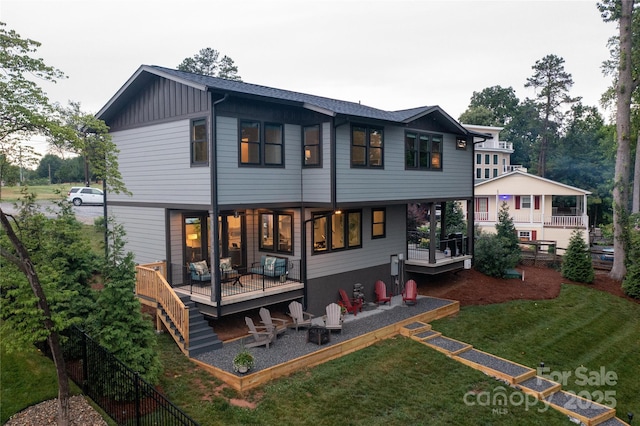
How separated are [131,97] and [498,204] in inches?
1230

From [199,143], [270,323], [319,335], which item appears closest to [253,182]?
[199,143]

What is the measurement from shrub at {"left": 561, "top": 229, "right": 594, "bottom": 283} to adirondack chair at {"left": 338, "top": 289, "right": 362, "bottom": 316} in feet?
39.9

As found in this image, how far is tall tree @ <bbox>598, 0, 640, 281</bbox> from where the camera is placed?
Answer: 21.4 metres

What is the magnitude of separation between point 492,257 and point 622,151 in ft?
29.8

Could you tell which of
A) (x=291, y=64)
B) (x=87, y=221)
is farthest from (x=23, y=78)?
(x=291, y=64)

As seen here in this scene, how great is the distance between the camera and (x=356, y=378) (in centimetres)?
1035

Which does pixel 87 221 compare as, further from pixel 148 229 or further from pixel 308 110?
pixel 308 110

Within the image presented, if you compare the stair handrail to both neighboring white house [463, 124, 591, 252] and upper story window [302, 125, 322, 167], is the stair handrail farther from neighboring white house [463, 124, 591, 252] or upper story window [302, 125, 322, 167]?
neighboring white house [463, 124, 591, 252]

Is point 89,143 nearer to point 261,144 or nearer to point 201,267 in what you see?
point 261,144

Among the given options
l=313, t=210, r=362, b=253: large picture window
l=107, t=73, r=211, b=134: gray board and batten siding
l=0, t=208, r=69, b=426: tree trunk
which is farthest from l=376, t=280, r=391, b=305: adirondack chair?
l=0, t=208, r=69, b=426: tree trunk

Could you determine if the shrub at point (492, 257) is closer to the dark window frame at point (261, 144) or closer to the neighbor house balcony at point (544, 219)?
the dark window frame at point (261, 144)

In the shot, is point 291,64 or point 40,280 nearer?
point 40,280

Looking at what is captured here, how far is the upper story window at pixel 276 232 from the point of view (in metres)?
14.9

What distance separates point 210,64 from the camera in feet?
149
